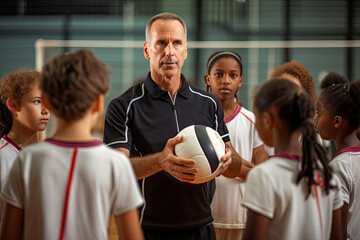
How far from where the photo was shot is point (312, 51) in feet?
29.0

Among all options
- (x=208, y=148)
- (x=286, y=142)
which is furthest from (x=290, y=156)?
(x=208, y=148)

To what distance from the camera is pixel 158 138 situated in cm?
219

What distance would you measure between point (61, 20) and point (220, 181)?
7223 millimetres

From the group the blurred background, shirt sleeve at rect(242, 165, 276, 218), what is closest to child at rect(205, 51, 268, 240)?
shirt sleeve at rect(242, 165, 276, 218)

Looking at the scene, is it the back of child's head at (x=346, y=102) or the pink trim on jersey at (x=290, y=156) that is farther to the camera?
the back of child's head at (x=346, y=102)

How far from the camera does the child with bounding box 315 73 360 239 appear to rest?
2070 mm

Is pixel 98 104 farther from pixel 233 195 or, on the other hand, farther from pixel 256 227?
pixel 233 195

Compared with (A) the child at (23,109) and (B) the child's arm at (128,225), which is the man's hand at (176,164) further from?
(A) the child at (23,109)

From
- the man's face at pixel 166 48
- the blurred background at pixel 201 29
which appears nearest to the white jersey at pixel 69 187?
the man's face at pixel 166 48

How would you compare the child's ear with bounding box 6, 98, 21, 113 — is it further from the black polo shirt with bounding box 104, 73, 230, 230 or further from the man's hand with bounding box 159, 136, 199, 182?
the man's hand with bounding box 159, 136, 199, 182

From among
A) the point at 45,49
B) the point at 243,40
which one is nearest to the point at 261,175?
the point at 45,49

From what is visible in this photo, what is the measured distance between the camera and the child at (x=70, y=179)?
138cm

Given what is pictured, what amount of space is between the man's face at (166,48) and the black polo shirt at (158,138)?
0.10 meters

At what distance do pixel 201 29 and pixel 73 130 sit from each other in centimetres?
754
